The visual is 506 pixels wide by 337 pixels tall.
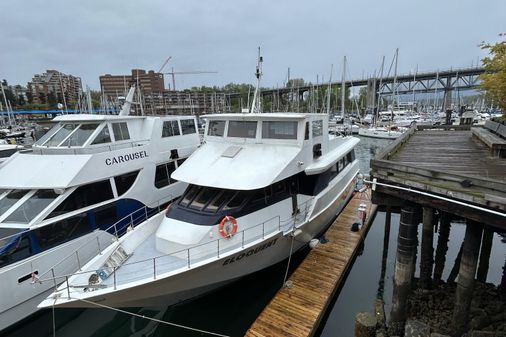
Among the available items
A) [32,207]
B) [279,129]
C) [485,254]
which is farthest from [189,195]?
[485,254]

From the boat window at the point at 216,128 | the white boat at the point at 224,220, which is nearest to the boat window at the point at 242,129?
the white boat at the point at 224,220

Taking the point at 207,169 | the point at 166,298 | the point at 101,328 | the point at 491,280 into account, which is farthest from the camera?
the point at 491,280

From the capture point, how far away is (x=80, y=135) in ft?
33.5

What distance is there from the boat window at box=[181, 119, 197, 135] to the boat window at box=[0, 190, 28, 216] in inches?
259

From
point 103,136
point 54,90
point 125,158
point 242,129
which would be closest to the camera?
point 242,129

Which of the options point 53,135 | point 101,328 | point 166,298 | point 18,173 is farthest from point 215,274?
point 53,135

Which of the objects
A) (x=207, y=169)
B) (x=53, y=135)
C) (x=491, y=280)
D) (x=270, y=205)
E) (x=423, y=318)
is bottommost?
(x=491, y=280)

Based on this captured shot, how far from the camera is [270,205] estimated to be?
8609 millimetres

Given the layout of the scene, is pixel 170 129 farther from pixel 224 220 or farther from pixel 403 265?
pixel 403 265

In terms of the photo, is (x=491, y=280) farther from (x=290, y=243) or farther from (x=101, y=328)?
(x=101, y=328)

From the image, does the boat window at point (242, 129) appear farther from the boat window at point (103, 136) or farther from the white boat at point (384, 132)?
the white boat at point (384, 132)

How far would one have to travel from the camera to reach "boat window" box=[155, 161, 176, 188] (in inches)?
467

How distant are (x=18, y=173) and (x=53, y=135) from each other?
2065mm

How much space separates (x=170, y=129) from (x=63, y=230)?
5.89m
